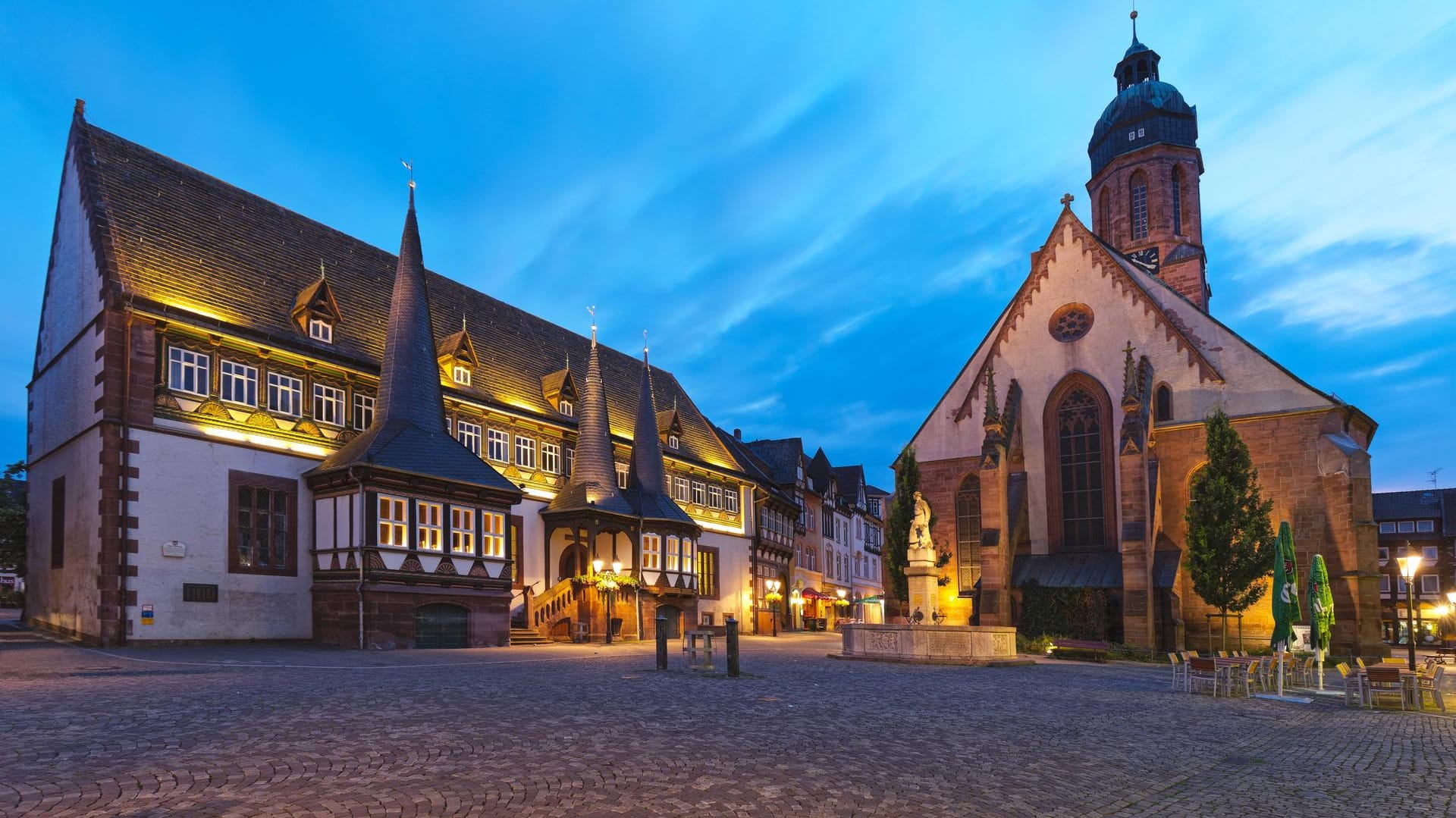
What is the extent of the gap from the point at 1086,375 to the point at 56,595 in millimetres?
33716

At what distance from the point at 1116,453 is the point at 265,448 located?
2829 cm

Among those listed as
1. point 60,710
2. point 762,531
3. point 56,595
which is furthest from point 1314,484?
point 56,595

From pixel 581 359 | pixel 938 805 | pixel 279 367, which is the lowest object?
pixel 938 805

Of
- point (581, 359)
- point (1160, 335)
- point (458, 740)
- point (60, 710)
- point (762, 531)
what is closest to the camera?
point (458, 740)

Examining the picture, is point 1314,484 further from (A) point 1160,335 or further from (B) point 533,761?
(B) point 533,761

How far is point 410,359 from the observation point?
97.2 feet

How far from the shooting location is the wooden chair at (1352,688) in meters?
17.0

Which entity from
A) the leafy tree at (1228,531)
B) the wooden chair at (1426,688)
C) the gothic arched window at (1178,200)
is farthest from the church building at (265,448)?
the gothic arched window at (1178,200)

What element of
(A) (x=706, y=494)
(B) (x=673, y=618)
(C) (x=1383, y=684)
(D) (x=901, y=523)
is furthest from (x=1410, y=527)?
(C) (x=1383, y=684)

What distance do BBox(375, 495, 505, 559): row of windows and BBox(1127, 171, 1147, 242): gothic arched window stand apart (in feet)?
116

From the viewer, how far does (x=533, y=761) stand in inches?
351

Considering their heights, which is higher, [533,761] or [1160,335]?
[1160,335]

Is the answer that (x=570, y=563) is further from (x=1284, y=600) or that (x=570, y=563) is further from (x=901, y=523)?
(x=1284, y=600)

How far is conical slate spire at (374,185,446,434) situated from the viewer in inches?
1152
